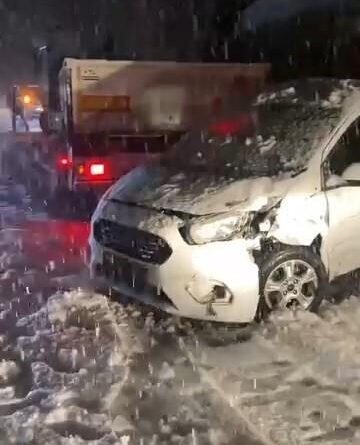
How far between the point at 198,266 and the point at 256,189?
0.81 meters

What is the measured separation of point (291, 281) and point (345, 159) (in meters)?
1.15

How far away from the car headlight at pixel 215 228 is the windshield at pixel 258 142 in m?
0.61

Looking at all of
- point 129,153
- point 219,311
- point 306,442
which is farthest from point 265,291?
point 129,153

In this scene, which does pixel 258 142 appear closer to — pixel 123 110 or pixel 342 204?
pixel 342 204

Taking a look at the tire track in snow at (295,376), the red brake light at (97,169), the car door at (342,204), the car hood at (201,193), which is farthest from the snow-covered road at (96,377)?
the red brake light at (97,169)

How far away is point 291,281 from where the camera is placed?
238 inches

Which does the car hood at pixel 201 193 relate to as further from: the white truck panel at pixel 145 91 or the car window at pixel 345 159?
the white truck panel at pixel 145 91

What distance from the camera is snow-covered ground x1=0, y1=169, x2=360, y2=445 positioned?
4.35 m

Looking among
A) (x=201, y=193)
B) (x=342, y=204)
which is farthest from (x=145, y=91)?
(x=342, y=204)

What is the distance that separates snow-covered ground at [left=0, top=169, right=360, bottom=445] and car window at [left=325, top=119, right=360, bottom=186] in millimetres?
1118

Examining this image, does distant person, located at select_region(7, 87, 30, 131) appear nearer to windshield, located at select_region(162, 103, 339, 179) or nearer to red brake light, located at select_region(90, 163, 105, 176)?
red brake light, located at select_region(90, 163, 105, 176)

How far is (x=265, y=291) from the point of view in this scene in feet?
19.3

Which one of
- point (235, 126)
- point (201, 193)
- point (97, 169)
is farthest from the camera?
point (97, 169)

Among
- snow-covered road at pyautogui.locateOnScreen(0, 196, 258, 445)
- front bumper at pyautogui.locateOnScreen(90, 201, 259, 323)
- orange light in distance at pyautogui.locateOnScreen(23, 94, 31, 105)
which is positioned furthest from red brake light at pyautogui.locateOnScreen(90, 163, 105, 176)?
orange light in distance at pyautogui.locateOnScreen(23, 94, 31, 105)
